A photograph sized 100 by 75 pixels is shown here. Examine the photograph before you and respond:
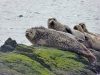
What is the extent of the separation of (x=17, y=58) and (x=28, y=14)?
52.1ft

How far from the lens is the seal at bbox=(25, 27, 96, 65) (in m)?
9.03

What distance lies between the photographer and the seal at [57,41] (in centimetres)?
903

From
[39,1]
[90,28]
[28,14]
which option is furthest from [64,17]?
[39,1]

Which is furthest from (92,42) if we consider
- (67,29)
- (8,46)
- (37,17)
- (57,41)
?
(37,17)

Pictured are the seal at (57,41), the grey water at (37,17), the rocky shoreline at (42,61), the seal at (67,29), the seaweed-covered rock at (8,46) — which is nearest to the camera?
the rocky shoreline at (42,61)

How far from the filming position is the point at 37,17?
2206 cm

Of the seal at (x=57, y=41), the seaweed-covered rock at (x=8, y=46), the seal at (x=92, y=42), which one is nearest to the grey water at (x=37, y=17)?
the seal at (x=92, y=42)

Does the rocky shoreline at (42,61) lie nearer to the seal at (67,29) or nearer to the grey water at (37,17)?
the seal at (67,29)

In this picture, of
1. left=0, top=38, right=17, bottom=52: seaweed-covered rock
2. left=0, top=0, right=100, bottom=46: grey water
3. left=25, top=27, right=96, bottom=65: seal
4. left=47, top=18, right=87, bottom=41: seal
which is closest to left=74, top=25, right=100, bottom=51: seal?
left=47, top=18, right=87, bottom=41: seal

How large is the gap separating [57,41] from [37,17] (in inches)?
506

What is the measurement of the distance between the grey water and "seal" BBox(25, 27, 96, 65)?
4541 millimetres

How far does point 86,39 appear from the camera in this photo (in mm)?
10352

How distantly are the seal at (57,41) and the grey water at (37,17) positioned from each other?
4.54 metres

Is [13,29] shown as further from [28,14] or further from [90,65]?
[90,65]
